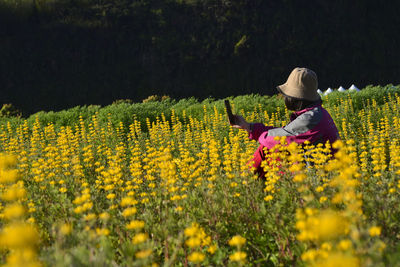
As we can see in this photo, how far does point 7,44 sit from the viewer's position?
30.8 meters

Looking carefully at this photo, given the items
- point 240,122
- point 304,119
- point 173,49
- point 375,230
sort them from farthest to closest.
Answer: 1. point 173,49
2. point 240,122
3. point 304,119
4. point 375,230

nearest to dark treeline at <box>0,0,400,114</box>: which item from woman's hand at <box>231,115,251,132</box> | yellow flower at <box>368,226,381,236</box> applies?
woman's hand at <box>231,115,251,132</box>

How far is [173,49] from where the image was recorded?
32688mm

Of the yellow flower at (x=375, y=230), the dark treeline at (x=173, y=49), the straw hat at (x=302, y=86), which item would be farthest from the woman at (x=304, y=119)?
the dark treeline at (x=173, y=49)

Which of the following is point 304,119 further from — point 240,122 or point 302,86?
point 240,122

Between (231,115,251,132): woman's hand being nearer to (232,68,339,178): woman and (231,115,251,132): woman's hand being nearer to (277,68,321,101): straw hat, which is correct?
(232,68,339,178): woman

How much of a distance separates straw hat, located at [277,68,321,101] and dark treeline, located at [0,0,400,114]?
87.2 ft

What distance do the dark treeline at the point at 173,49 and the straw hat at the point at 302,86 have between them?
26564 millimetres

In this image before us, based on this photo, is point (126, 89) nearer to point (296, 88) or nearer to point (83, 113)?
point (83, 113)

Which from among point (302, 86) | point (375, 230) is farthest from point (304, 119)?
point (375, 230)

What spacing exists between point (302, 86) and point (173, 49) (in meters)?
30.0

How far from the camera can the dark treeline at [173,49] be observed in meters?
30.5

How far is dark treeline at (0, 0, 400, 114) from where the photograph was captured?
30.5 metres

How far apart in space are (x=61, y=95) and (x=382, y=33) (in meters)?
31.8
